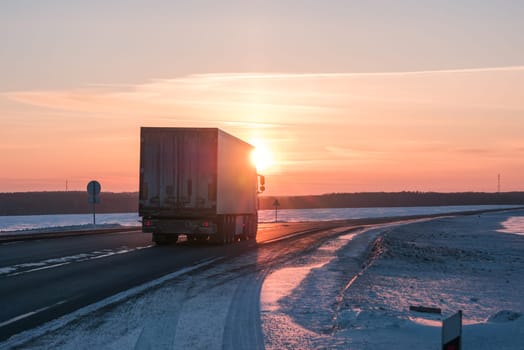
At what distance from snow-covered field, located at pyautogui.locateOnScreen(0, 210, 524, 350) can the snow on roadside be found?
0.02 m

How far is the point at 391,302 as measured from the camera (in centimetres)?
1278

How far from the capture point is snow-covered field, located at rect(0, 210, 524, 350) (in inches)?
348

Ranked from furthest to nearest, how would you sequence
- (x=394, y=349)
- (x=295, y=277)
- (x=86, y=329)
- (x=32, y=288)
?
(x=295, y=277) < (x=32, y=288) < (x=86, y=329) < (x=394, y=349)

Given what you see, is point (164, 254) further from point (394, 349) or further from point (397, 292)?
point (394, 349)

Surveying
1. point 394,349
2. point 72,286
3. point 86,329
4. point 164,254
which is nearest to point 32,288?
point 72,286

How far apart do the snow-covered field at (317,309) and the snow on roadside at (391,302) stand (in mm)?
18

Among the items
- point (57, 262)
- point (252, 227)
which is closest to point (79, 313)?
point (57, 262)

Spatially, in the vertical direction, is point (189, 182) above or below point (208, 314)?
above

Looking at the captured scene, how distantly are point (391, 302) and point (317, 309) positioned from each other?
176 centimetres

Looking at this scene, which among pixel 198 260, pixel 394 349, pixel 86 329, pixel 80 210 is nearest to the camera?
pixel 394 349

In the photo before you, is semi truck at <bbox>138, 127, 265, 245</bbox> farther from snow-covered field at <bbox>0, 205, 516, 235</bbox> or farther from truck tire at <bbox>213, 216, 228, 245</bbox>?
snow-covered field at <bbox>0, 205, 516, 235</bbox>

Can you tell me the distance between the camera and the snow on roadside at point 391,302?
8930mm

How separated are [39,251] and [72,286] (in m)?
9.60

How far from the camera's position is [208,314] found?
11.0 m
